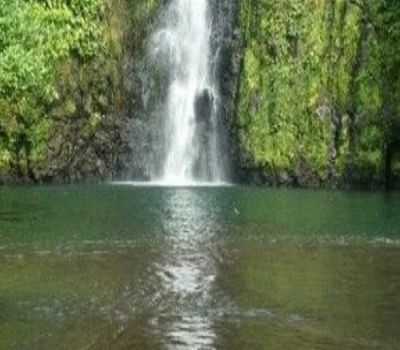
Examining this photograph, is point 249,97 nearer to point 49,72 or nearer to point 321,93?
point 321,93

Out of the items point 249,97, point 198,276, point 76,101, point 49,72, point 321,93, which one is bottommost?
point 198,276

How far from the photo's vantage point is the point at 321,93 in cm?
4084

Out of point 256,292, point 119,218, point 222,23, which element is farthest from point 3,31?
point 222,23

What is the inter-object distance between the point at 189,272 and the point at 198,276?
0.46m

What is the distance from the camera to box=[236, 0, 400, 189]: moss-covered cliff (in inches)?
1560

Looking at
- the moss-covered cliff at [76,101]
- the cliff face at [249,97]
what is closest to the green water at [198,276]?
the cliff face at [249,97]

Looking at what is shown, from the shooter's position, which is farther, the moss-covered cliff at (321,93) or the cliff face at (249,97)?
the cliff face at (249,97)

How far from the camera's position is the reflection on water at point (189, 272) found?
1142 centimetres

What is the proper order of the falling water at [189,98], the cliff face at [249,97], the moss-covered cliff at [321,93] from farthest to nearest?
1. the falling water at [189,98]
2. the cliff face at [249,97]
3. the moss-covered cliff at [321,93]

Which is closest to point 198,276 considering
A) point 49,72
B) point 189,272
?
point 189,272

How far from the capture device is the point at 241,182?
41.9m

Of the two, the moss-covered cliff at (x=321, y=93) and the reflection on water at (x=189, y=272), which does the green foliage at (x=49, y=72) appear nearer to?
the moss-covered cliff at (x=321, y=93)

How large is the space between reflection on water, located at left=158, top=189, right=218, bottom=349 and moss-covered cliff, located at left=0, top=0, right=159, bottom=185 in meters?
14.5

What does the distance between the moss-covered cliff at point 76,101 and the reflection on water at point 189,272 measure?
14.5 meters
